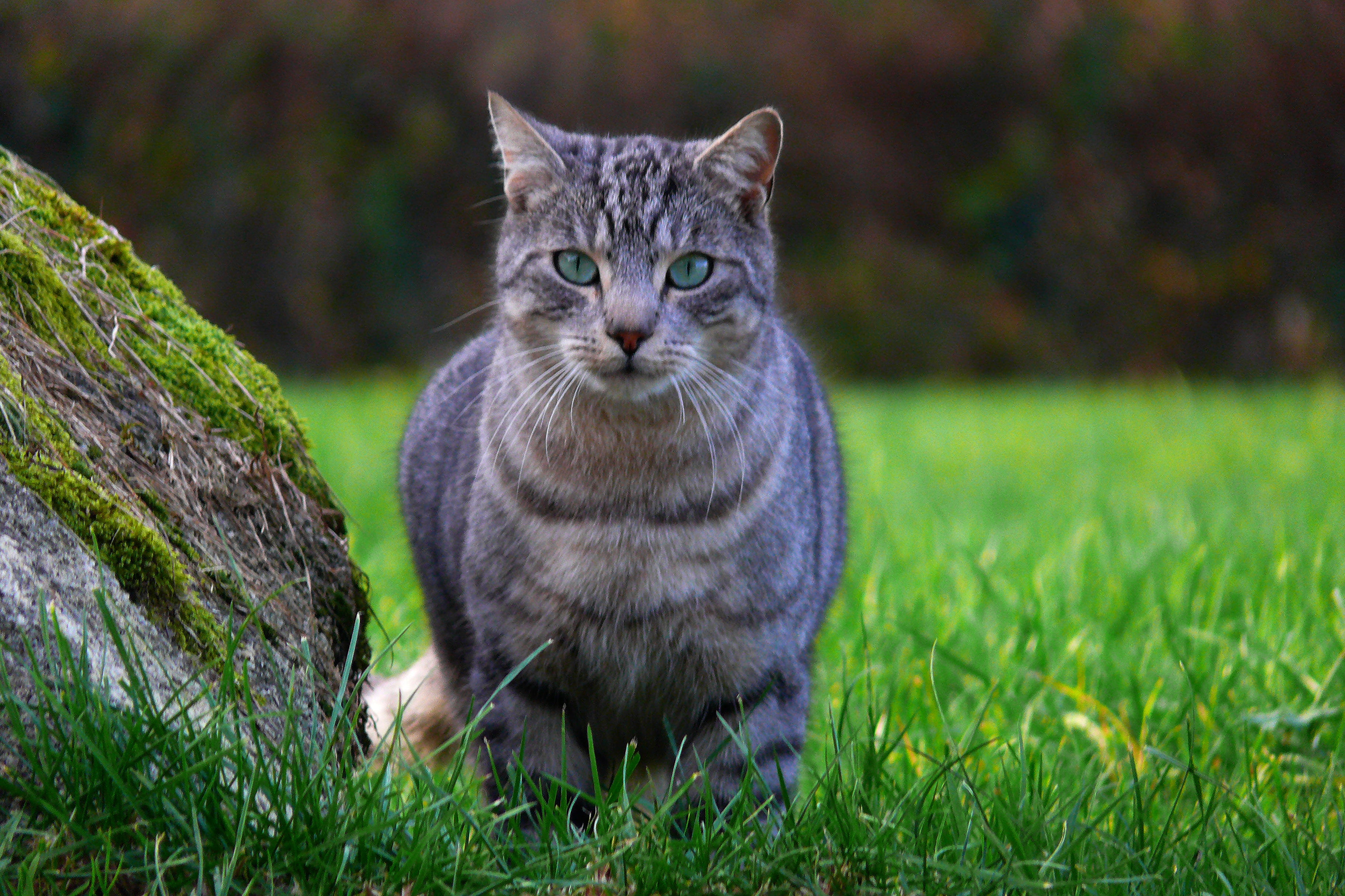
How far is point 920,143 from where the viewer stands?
11805mm

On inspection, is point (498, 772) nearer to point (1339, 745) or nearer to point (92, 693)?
point (92, 693)

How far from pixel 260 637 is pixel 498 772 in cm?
56

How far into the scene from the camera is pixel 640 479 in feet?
7.13

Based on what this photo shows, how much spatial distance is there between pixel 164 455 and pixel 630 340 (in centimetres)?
80

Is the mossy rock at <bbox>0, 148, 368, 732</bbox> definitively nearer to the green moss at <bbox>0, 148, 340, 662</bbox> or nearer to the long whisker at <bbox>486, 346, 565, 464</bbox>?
the green moss at <bbox>0, 148, 340, 662</bbox>

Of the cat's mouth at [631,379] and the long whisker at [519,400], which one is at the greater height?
the cat's mouth at [631,379]

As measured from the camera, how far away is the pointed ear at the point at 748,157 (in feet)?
7.47

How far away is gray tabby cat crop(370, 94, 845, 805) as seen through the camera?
212 cm

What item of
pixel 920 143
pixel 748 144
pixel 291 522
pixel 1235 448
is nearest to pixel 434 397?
pixel 291 522

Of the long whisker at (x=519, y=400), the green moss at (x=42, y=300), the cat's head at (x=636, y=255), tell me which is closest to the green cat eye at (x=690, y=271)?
the cat's head at (x=636, y=255)

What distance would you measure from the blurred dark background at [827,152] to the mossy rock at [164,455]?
7297mm

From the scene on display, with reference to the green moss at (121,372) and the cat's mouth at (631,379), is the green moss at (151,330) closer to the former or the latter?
the green moss at (121,372)

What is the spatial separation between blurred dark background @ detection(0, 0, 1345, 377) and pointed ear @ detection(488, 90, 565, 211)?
7145 millimetres

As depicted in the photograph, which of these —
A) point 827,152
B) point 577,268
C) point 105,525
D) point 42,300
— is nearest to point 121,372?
point 42,300
